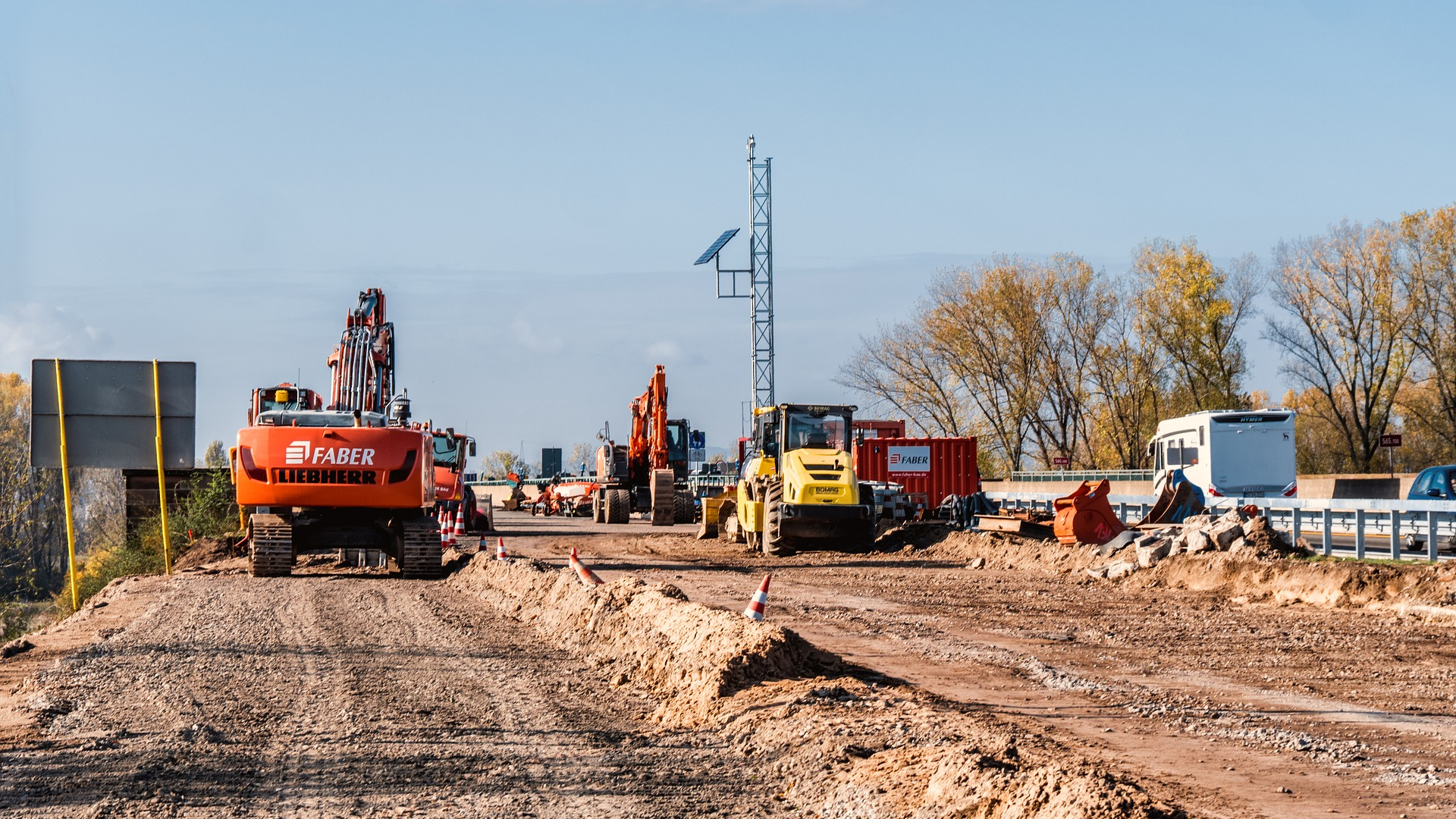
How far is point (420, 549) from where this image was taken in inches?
805

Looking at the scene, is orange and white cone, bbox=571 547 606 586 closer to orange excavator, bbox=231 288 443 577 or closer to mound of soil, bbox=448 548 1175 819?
mound of soil, bbox=448 548 1175 819

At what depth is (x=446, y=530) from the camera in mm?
26766

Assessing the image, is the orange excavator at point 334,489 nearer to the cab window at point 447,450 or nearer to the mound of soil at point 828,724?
the mound of soil at point 828,724

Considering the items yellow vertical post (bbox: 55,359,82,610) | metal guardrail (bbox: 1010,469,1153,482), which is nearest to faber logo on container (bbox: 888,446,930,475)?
metal guardrail (bbox: 1010,469,1153,482)

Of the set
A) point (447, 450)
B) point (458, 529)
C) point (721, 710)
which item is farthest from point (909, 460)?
point (721, 710)

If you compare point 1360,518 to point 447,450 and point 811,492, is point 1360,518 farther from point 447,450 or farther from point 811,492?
point 447,450

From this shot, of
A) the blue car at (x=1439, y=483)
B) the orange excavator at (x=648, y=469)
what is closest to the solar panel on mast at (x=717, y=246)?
the orange excavator at (x=648, y=469)

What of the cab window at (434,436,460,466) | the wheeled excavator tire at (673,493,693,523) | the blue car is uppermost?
the cab window at (434,436,460,466)

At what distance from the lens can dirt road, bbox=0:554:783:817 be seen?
6.95m

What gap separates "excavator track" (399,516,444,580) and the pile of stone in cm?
990

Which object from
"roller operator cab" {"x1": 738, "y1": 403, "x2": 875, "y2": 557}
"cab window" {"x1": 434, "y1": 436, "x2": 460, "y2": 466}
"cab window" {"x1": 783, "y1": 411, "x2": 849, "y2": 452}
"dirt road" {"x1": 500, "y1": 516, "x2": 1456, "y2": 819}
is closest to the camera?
"dirt road" {"x1": 500, "y1": 516, "x2": 1456, "y2": 819}

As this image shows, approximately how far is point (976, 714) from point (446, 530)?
62.8 ft

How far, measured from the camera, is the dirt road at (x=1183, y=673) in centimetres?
725

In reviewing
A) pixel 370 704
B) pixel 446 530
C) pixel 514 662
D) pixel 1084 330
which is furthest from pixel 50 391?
pixel 1084 330
